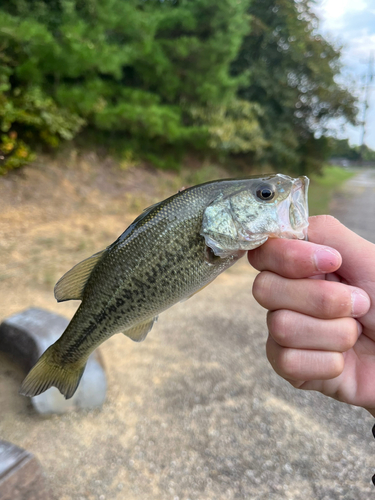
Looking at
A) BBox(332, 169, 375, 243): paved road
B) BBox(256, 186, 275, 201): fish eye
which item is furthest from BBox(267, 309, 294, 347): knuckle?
BBox(332, 169, 375, 243): paved road

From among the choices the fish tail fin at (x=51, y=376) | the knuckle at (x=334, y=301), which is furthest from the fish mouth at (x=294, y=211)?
the fish tail fin at (x=51, y=376)

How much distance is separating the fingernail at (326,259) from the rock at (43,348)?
2851 mm

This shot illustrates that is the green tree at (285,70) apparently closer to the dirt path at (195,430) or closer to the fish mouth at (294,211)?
the dirt path at (195,430)

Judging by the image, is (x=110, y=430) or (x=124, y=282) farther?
(x=110, y=430)

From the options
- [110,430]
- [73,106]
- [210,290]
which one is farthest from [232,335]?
[73,106]

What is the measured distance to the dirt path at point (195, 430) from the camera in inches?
121

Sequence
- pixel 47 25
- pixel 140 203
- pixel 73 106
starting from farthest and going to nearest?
pixel 140 203
pixel 73 106
pixel 47 25

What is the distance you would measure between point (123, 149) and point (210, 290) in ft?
20.7

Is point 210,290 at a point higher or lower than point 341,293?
lower

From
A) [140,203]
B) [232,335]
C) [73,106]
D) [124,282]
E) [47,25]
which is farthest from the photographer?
[140,203]

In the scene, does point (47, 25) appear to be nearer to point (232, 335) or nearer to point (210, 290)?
point (210, 290)

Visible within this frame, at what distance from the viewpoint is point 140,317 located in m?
1.66

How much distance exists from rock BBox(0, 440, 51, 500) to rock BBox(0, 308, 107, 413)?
3.82 ft

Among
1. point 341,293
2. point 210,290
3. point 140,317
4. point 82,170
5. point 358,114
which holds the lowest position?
point 210,290
